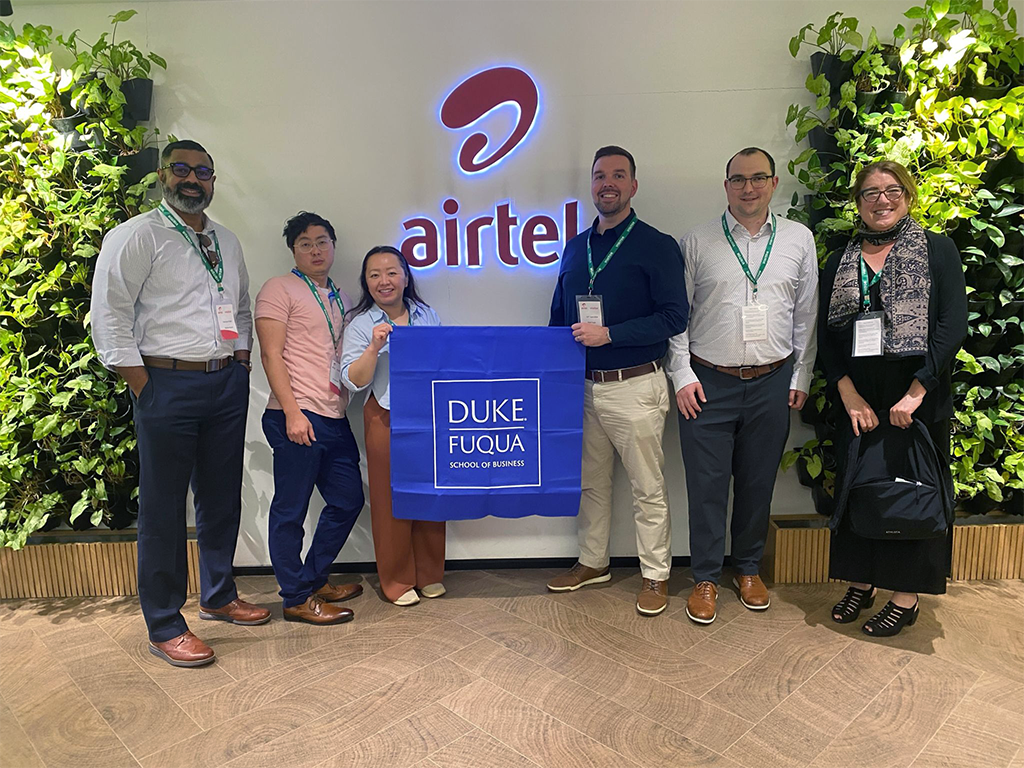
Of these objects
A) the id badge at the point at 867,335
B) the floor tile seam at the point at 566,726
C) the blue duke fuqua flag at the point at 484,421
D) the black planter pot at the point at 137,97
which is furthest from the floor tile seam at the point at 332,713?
the black planter pot at the point at 137,97

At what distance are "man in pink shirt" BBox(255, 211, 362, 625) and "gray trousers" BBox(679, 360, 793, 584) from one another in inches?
57.3

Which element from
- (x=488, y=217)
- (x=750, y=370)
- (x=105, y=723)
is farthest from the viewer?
(x=488, y=217)

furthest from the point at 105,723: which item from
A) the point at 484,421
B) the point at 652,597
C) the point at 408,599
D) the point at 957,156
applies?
the point at 957,156

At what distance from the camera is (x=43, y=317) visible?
292cm

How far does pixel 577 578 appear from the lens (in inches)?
121

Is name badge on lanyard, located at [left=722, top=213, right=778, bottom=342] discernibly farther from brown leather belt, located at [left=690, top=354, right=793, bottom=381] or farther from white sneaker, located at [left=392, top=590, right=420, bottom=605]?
white sneaker, located at [left=392, top=590, right=420, bottom=605]

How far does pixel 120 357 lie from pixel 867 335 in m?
2.58

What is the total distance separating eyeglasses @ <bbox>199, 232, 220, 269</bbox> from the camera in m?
2.54

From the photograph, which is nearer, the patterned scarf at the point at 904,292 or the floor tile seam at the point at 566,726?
the floor tile seam at the point at 566,726

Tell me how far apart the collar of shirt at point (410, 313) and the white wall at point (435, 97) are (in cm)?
27

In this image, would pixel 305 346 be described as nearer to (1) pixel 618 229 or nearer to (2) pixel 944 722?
(1) pixel 618 229

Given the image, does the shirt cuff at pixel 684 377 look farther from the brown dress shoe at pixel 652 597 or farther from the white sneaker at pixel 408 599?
the white sneaker at pixel 408 599

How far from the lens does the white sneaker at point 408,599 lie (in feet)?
9.62

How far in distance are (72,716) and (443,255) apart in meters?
2.19
